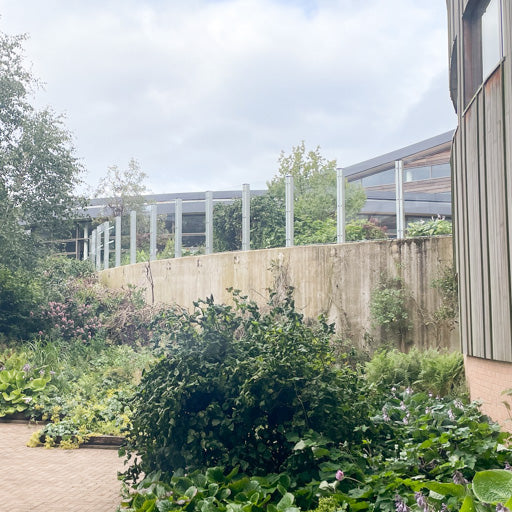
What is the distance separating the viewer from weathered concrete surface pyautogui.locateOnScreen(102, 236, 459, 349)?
1048cm

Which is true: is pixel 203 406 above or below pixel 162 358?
below

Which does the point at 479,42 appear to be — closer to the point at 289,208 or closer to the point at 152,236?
the point at 289,208

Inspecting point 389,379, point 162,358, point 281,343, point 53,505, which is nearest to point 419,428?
point 281,343

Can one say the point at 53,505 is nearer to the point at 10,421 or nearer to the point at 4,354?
the point at 10,421

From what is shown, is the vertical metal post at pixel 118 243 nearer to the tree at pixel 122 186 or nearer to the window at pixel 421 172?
the tree at pixel 122 186

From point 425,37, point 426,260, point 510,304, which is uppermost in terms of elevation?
point 425,37

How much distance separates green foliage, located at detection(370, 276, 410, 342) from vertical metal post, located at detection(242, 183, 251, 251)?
359 centimetres

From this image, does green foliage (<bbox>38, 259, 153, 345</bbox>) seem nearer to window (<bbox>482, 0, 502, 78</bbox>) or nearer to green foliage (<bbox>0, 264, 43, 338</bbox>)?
green foliage (<bbox>0, 264, 43, 338</bbox>)

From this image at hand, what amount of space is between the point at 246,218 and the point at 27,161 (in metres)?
5.65

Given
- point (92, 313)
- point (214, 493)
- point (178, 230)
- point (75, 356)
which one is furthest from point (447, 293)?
point (92, 313)

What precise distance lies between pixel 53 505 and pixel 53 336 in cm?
1003

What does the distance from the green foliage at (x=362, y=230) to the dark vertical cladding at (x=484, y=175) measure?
3.20 m

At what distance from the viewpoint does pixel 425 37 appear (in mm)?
12383

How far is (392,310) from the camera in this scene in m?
10.6
